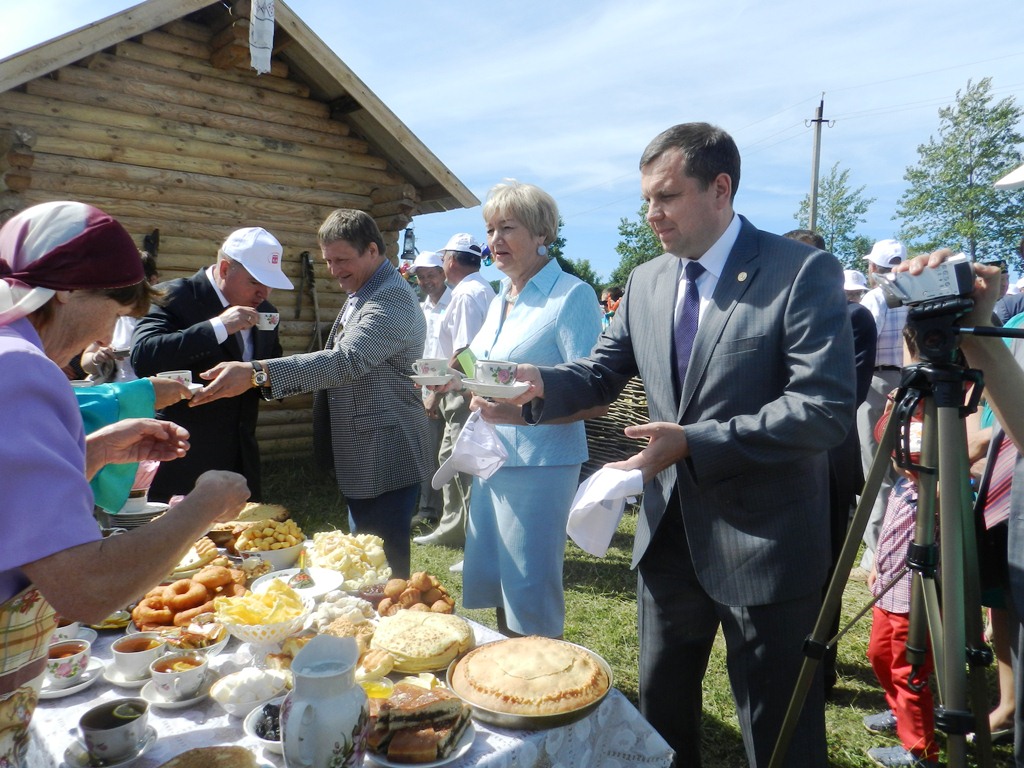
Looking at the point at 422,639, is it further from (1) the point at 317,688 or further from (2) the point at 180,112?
(2) the point at 180,112

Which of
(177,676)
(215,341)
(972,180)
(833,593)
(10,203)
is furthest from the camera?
(972,180)

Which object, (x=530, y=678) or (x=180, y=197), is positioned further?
(x=180, y=197)

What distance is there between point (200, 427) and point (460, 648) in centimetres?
241

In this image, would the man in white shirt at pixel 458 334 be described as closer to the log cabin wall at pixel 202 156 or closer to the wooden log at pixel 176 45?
the log cabin wall at pixel 202 156

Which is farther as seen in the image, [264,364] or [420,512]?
[420,512]

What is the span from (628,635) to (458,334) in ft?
9.87

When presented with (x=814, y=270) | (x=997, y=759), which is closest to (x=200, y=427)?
(x=814, y=270)

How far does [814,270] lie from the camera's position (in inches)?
78.3

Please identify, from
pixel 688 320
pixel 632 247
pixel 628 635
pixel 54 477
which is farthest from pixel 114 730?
pixel 632 247

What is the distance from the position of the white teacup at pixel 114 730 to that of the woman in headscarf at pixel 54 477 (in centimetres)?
12

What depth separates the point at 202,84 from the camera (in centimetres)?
747

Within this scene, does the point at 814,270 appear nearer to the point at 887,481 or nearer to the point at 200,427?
the point at 200,427

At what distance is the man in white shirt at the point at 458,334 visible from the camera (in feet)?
19.6

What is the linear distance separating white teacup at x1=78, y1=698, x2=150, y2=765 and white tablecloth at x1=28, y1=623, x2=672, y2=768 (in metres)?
0.05
